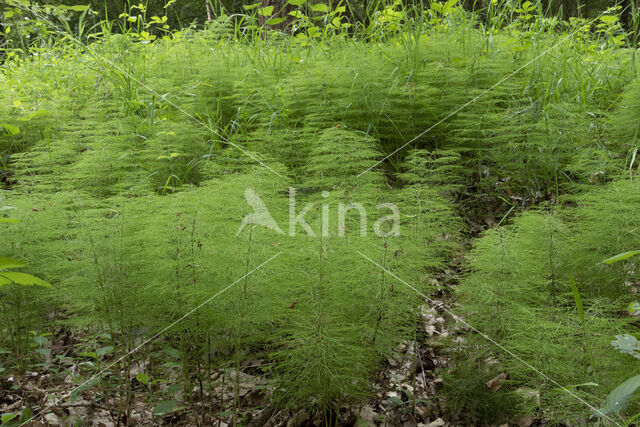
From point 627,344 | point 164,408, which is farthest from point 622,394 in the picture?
point 164,408

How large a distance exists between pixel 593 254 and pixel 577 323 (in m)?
0.45

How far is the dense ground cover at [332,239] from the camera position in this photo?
1730 millimetres

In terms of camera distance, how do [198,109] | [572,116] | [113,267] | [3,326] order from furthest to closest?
[198,109]
[572,116]
[3,326]
[113,267]

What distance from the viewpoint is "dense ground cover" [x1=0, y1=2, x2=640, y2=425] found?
173 centimetres

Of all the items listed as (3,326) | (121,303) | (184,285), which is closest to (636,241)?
(184,285)

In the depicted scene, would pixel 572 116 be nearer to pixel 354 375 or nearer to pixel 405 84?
pixel 405 84

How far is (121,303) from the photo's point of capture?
1.87 metres
